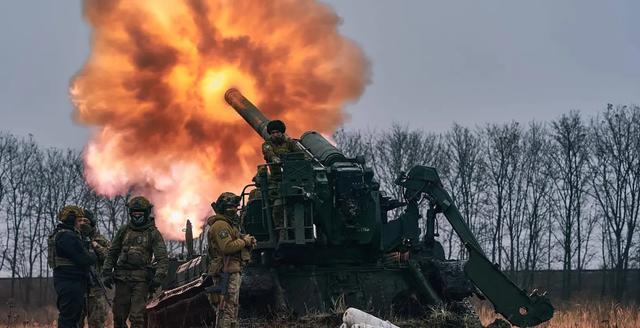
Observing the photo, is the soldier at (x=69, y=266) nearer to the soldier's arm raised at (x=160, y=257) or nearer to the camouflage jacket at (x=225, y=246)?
the soldier's arm raised at (x=160, y=257)

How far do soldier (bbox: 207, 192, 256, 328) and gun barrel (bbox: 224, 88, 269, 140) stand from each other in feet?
17.9

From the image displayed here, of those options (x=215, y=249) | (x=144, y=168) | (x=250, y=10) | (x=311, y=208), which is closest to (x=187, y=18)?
(x=250, y=10)

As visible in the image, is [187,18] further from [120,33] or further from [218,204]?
[218,204]

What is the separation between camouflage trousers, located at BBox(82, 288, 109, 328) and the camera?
47.3ft

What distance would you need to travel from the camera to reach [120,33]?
73.0ft

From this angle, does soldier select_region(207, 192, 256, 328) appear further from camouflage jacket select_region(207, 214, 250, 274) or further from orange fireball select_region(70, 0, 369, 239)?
orange fireball select_region(70, 0, 369, 239)

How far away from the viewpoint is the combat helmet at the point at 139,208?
1381 cm

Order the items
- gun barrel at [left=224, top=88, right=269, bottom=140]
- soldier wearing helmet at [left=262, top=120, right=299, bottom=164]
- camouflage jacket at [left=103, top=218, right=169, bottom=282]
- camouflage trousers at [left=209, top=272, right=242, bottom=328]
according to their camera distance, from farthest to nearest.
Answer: gun barrel at [left=224, top=88, right=269, bottom=140] < soldier wearing helmet at [left=262, top=120, right=299, bottom=164] < camouflage jacket at [left=103, top=218, right=169, bottom=282] < camouflage trousers at [left=209, top=272, right=242, bottom=328]

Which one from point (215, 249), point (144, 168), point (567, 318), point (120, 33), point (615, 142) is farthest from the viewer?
point (615, 142)

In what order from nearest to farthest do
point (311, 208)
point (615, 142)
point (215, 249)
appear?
1. point (215, 249)
2. point (311, 208)
3. point (615, 142)

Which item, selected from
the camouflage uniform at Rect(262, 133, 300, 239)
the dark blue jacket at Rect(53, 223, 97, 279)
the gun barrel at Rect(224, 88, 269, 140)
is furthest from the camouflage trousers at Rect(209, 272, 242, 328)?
the gun barrel at Rect(224, 88, 269, 140)

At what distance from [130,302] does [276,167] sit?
11.1 feet

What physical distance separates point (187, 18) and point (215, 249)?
1060 cm

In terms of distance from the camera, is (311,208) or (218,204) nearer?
(218,204)
